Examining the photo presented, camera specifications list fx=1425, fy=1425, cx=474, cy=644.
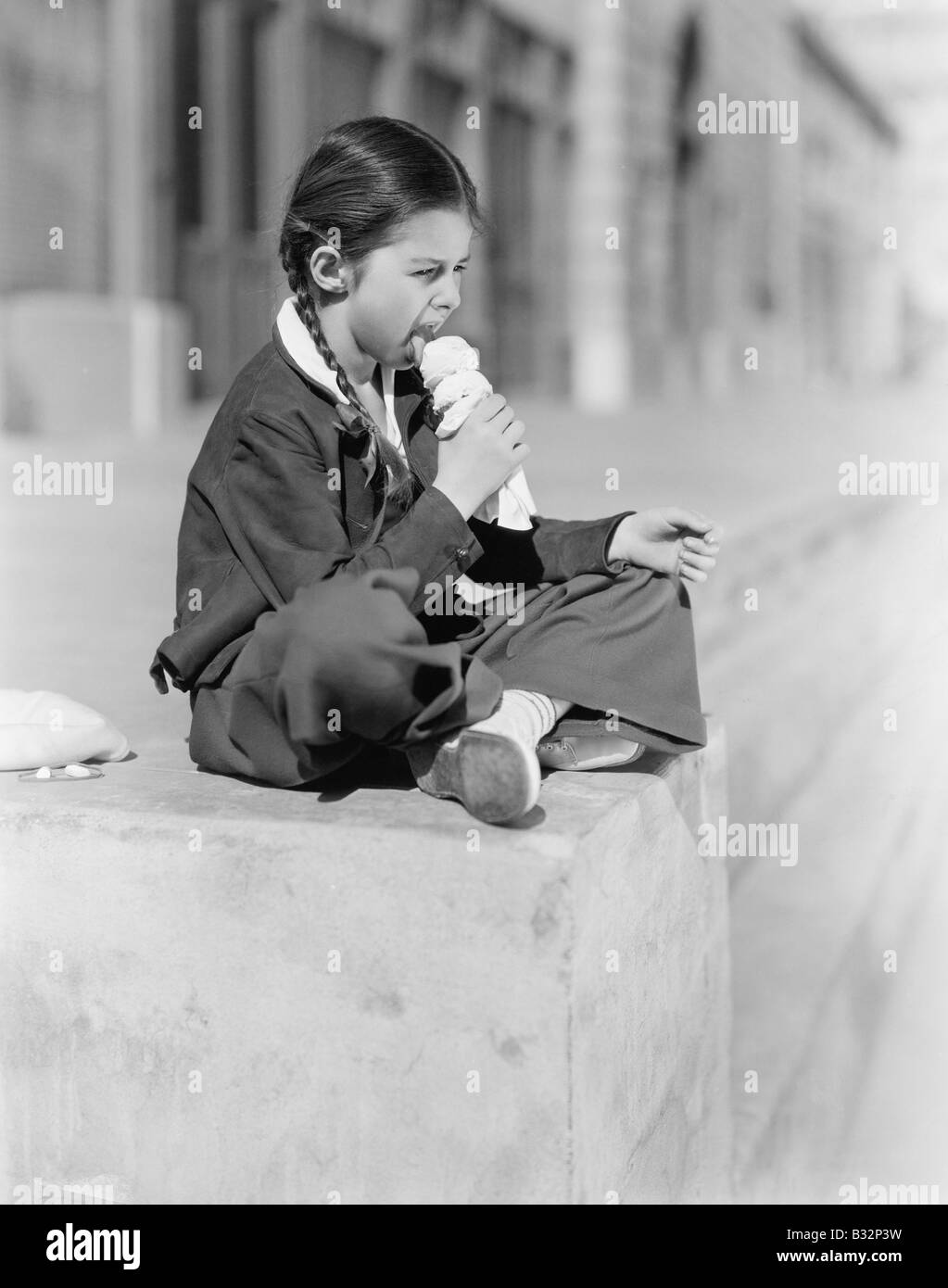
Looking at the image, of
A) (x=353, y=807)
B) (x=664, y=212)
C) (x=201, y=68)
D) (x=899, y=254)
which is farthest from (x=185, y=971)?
(x=899, y=254)

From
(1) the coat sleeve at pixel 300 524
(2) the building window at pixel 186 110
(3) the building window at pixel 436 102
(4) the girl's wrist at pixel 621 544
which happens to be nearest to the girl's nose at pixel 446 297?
(1) the coat sleeve at pixel 300 524

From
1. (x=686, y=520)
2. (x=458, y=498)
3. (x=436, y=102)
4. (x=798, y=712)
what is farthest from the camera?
(x=436, y=102)

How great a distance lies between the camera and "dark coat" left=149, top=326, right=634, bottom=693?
6.57 feet

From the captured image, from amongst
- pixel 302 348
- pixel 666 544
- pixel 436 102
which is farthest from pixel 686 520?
pixel 436 102

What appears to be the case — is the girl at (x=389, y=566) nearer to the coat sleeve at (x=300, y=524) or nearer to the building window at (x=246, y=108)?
the coat sleeve at (x=300, y=524)

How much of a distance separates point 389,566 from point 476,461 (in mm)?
215

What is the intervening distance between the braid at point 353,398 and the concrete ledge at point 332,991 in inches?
18.5

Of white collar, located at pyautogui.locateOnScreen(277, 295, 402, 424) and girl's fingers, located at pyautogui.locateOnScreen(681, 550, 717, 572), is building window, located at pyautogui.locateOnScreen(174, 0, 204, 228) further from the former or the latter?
girl's fingers, located at pyautogui.locateOnScreen(681, 550, 717, 572)

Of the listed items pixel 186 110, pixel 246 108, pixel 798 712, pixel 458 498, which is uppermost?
pixel 246 108

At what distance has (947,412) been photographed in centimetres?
1318

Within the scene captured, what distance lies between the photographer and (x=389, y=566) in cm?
197

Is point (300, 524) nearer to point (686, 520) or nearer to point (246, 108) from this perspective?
point (686, 520)
